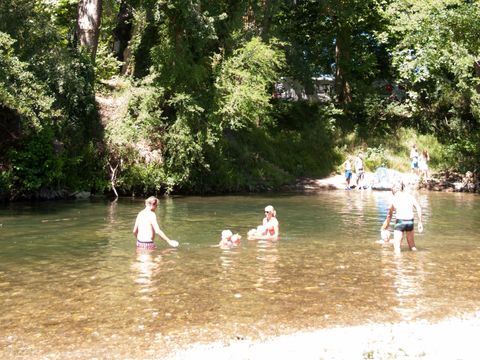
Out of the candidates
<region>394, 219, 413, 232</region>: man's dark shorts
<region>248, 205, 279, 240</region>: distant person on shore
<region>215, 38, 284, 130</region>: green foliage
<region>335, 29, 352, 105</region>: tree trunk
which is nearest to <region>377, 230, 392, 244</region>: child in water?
<region>394, 219, 413, 232</region>: man's dark shorts

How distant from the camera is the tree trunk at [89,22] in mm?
30125

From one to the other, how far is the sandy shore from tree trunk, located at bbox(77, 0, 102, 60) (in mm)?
25050

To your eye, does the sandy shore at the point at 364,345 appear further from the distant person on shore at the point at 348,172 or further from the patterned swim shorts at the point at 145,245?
the distant person on shore at the point at 348,172

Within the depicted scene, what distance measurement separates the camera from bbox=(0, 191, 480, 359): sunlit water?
26.4ft

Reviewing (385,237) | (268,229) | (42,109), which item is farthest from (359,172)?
(385,237)

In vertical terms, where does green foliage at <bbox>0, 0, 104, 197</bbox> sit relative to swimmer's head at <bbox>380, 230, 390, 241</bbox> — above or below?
above

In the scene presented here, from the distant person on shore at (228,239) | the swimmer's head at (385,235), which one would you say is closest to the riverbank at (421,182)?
the swimmer's head at (385,235)

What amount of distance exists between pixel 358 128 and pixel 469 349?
37.4 meters

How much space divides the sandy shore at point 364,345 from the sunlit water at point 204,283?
348 millimetres

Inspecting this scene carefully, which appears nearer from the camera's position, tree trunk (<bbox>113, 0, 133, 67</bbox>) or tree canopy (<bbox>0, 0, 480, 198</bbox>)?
tree canopy (<bbox>0, 0, 480, 198</bbox>)

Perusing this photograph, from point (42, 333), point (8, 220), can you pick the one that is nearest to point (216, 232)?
point (8, 220)

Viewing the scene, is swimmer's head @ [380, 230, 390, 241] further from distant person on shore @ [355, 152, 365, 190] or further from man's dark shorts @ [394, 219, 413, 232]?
distant person on shore @ [355, 152, 365, 190]

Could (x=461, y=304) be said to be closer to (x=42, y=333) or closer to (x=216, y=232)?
(x=42, y=333)

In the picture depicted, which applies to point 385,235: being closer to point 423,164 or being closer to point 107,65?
point 107,65
